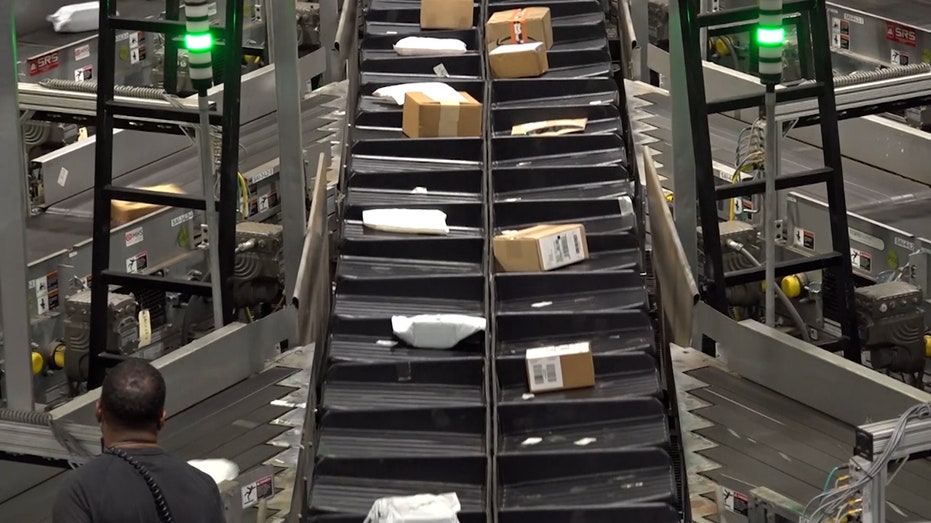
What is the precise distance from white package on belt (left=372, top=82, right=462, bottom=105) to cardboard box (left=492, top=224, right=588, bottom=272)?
4.11ft

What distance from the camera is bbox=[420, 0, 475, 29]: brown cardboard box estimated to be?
9484mm

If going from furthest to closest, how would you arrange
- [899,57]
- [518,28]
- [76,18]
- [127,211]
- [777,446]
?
[76,18] → [899,57] → [518,28] → [127,211] → [777,446]

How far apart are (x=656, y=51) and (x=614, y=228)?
226 cm

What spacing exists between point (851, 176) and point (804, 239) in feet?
3.45

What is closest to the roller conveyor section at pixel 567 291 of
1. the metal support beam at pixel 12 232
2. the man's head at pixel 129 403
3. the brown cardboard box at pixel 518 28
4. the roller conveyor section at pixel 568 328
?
the roller conveyor section at pixel 568 328

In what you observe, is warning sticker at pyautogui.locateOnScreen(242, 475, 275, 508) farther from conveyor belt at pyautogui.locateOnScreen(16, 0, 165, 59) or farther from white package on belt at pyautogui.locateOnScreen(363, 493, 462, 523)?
conveyor belt at pyautogui.locateOnScreen(16, 0, 165, 59)

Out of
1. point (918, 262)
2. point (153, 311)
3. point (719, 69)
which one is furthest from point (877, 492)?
point (719, 69)

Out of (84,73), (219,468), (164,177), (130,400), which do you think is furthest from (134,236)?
(130,400)

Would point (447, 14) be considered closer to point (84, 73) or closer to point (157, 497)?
point (84, 73)

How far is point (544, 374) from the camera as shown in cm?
705

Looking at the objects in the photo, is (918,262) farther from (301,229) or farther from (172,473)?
(172,473)

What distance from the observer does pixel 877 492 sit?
4.77 m

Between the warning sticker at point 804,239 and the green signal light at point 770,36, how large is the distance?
1.89m

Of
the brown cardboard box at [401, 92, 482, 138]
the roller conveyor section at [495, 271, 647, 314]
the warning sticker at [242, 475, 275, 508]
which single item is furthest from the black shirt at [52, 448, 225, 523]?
the brown cardboard box at [401, 92, 482, 138]
